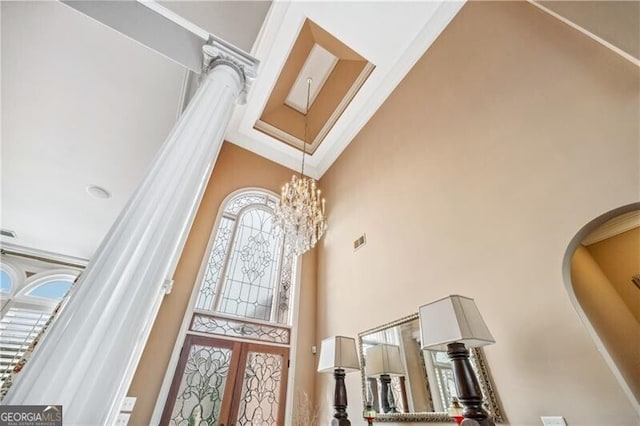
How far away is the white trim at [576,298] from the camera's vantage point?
4.75 feet

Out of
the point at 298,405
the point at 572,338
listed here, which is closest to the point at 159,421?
the point at 298,405

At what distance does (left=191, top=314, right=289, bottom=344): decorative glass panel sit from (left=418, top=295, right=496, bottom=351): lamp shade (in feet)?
8.85

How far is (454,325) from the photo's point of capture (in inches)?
69.1

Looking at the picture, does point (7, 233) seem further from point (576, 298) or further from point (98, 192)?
point (576, 298)

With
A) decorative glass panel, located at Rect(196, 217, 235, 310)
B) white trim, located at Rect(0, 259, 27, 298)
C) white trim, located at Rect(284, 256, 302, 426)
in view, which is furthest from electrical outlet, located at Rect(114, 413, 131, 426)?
white trim, located at Rect(0, 259, 27, 298)

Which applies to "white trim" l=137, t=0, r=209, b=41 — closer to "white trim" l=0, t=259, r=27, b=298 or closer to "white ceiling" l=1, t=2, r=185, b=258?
"white ceiling" l=1, t=2, r=185, b=258

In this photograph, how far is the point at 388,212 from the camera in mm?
3715

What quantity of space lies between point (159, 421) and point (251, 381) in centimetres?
104

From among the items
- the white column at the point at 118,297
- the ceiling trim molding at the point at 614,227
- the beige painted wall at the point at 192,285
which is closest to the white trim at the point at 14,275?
the beige painted wall at the point at 192,285

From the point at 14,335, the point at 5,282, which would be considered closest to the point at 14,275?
the point at 5,282

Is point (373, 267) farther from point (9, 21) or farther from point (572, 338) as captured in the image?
point (9, 21)

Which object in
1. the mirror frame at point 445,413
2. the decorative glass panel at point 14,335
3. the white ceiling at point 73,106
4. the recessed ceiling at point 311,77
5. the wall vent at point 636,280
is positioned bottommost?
the mirror frame at point 445,413

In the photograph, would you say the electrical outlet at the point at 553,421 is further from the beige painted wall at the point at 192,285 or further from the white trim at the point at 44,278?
the white trim at the point at 44,278

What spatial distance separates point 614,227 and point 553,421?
1.24 meters
